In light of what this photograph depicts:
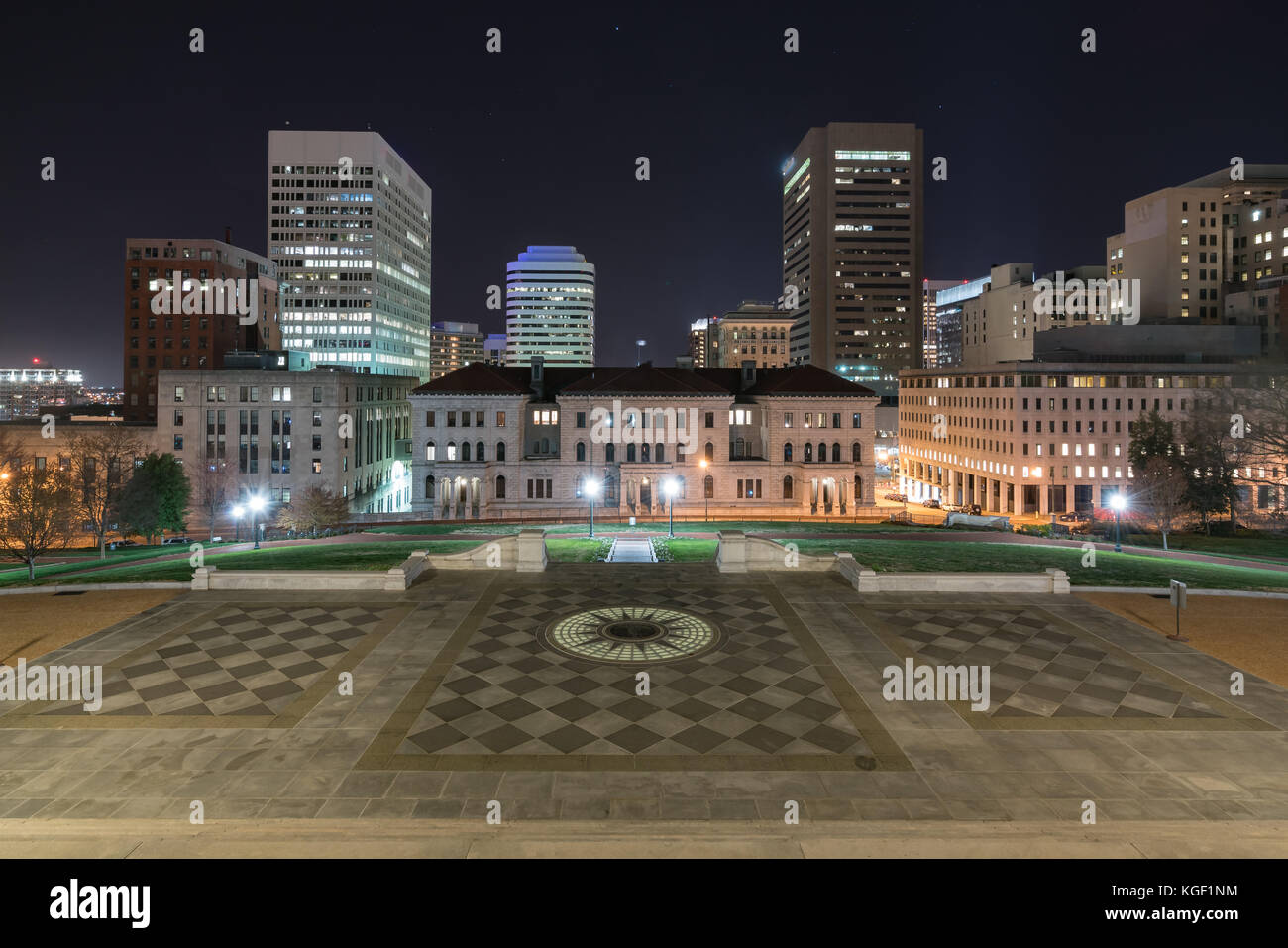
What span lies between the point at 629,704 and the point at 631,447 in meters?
57.2

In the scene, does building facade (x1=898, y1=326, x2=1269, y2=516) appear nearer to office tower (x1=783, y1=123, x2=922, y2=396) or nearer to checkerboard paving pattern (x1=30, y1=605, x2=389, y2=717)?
office tower (x1=783, y1=123, x2=922, y2=396)

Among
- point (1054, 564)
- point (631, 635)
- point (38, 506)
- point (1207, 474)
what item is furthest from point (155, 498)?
point (1207, 474)

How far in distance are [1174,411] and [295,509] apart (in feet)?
340

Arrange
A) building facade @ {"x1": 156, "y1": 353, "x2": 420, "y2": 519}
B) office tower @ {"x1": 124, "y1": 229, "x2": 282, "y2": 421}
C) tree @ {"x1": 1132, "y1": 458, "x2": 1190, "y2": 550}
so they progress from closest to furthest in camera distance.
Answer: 1. tree @ {"x1": 1132, "y1": 458, "x2": 1190, "y2": 550}
2. building facade @ {"x1": 156, "y1": 353, "x2": 420, "y2": 519}
3. office tower @ {"x1": 124, "y1": 229, "x2": 282, "y2": 421}

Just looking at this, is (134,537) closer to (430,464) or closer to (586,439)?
(430,464)

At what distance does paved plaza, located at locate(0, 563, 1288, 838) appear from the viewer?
12555 mm

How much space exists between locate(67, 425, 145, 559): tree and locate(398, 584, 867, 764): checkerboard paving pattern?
49.8 meters

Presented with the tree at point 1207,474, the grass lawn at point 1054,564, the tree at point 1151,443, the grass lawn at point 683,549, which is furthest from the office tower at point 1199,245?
the grass lawn at point 683,549

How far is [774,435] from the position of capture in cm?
7556

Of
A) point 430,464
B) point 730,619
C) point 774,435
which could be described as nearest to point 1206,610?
point 730,619

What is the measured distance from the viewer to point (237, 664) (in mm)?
18984

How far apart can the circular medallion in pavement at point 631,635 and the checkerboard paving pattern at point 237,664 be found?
20.1 ft

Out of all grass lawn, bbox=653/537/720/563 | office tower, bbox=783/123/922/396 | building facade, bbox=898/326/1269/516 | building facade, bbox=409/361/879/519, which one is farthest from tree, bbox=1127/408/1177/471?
office tower, bbox=783/123/922/396

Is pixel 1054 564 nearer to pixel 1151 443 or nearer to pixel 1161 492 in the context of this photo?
pixel 1161 492
